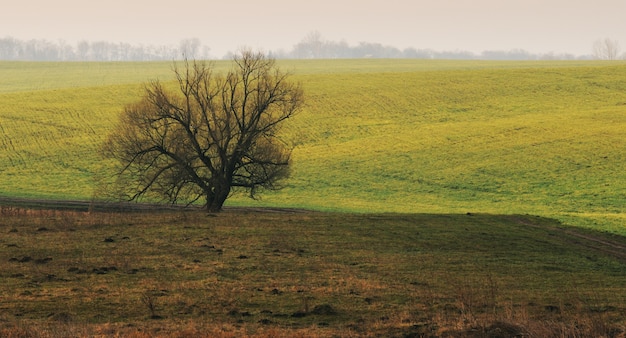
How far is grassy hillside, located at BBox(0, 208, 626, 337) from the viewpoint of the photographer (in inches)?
628

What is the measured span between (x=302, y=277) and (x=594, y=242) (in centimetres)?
1814

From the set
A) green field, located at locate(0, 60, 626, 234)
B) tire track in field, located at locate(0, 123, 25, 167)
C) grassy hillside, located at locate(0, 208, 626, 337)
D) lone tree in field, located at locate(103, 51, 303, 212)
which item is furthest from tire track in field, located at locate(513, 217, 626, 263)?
tire track in field, located at locate(0, 123, 25, 167)

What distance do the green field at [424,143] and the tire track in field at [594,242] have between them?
8.93ft

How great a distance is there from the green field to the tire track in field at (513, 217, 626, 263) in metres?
2.72

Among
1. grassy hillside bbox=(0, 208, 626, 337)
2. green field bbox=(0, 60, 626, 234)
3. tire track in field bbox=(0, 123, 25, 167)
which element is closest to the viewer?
grassy hillside bbox=(0, 208, 626, 337)

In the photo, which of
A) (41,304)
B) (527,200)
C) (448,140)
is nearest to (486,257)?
(41,304)

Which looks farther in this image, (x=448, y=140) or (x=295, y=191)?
(x=448, y=140)

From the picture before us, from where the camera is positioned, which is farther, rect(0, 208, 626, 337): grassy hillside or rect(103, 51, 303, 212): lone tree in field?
rect(103, 51, 303, 212): lone tree in field

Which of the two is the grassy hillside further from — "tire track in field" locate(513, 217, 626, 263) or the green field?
the green field

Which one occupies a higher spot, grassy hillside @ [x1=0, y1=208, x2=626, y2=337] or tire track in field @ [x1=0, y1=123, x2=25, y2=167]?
grassy hillside @ [x1=0, y1=208, x2=626, y2=337]

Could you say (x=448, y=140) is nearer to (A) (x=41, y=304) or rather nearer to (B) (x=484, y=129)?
(B) (x=484, y=129)

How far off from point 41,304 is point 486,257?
1721 cm

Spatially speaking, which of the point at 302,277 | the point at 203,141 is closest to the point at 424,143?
the point at 203,141

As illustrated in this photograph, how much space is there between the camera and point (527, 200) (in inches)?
2127
